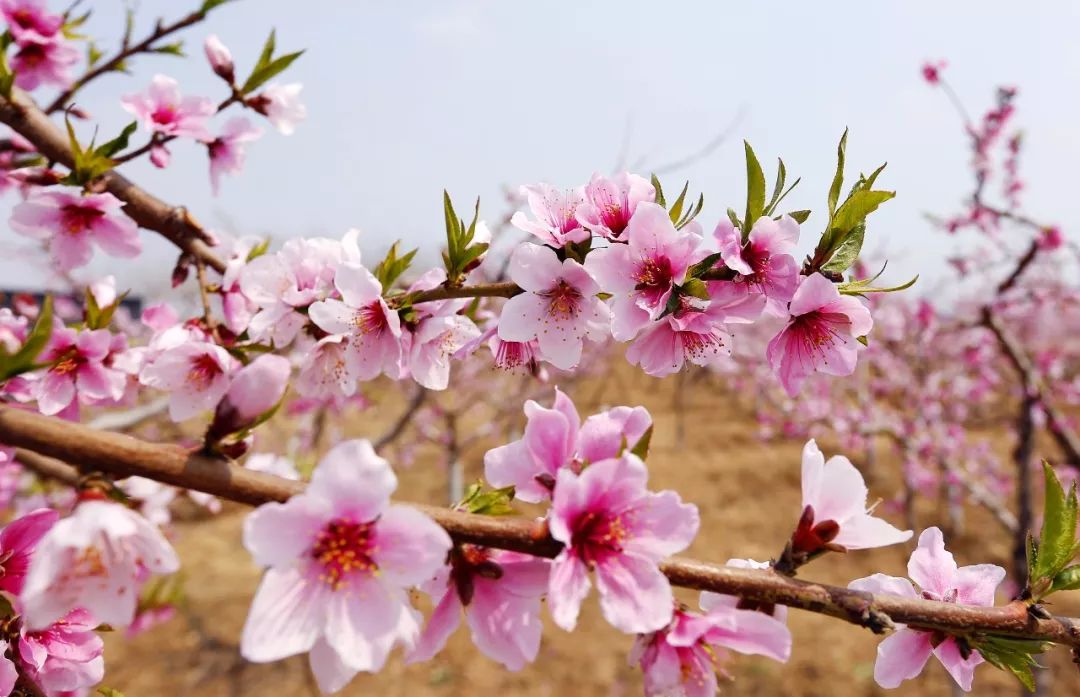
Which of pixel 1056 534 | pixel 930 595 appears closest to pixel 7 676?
pixel 930 595

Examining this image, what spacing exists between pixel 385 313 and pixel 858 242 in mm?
859

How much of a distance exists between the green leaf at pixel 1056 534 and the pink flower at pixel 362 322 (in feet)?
3.68

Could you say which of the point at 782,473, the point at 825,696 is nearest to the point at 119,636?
the point at 825,696

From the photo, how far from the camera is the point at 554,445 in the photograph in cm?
91

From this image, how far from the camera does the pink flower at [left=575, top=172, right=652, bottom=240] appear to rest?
1100 mm

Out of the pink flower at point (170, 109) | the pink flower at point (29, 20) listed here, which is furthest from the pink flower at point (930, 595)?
the pink flower at point (29, 20)

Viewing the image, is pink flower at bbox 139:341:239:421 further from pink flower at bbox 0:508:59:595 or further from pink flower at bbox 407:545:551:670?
pink flower at bbox 407:545:551:670

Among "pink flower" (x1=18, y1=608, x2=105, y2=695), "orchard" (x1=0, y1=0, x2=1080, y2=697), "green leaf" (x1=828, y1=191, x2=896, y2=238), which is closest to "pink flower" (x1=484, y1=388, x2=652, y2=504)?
"orchard" (x1=0, y1=0, x2=1080, y2=697)

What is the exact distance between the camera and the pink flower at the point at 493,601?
0.82 m

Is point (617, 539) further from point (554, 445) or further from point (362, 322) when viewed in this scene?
point (362, 322)

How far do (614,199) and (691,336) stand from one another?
0.30 meters

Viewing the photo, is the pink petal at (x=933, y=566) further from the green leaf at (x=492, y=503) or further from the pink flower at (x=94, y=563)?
the pink flower at (x=94, y=563)

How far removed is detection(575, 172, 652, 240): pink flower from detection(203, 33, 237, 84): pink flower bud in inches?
53.5

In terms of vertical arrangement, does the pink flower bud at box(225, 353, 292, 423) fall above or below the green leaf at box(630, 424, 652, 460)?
above
